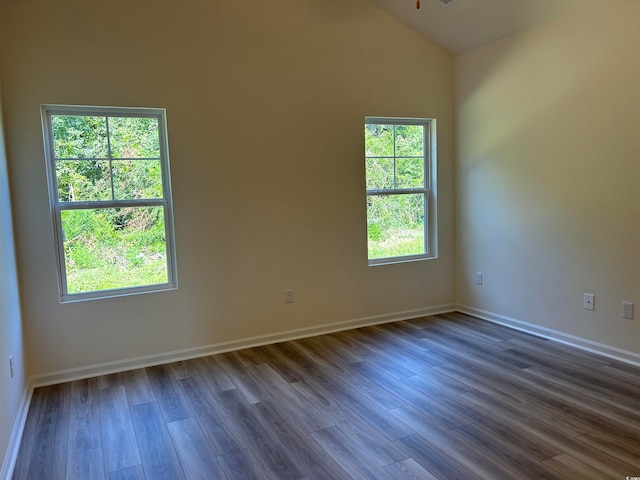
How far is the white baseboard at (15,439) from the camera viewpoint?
81.8 inches

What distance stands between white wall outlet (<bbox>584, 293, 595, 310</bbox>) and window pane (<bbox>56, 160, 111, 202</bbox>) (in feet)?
12.2

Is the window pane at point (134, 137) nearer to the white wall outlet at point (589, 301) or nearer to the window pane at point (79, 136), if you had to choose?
the window pane at point (79, 136)

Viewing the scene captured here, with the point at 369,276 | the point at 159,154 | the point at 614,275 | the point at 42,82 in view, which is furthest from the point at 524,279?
the point at 42,82

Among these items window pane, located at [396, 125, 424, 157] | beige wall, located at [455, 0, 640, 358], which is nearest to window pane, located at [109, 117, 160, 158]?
window pane, located at [396, 125, 424, 157]

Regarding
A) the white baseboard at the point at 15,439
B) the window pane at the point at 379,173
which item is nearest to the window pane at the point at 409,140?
the window pane at the point at 379,173

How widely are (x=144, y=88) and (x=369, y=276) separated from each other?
250 cm

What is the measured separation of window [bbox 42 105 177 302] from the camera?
10.6 ft

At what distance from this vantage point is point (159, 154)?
3.49 meters

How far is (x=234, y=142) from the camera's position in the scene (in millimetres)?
3631

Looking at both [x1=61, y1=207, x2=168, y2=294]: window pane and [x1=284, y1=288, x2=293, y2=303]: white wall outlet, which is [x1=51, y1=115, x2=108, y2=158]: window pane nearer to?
[x1=61, y1=207, x2=168, y2=294]: window pane

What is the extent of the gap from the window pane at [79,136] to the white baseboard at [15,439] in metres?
1.64

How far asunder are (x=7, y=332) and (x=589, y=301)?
154 inches

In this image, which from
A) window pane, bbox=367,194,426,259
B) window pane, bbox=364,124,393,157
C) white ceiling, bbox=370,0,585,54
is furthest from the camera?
window pane, bbox=367,194,426,259

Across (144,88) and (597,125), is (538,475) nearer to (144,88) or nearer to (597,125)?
(597,125)
